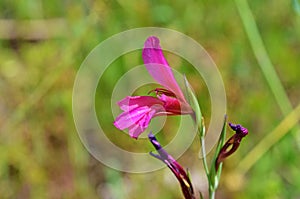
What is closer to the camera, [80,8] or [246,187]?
[246,187]

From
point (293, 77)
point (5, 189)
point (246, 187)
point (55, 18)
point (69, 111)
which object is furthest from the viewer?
point (55, 18)

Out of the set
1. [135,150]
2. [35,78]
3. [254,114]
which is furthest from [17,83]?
[254,114]

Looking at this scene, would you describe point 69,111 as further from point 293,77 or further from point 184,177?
point 184,177

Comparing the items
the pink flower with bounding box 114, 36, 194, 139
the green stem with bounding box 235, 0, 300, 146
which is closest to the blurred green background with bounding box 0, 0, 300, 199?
the green stem with bounding box 235, 0, 300, 146

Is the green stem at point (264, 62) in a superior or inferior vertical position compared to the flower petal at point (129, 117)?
inferior

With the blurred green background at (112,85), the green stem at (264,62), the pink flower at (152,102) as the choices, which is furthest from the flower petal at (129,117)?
the green stem at (264,62)

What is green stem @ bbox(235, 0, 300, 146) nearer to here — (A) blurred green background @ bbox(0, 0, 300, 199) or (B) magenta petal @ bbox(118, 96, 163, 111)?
(A) blurred green background @ bbox(0, 0, 300, 199)

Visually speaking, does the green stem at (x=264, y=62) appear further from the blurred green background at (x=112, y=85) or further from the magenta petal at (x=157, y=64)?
the magenta petal at (x=157, y=64)
